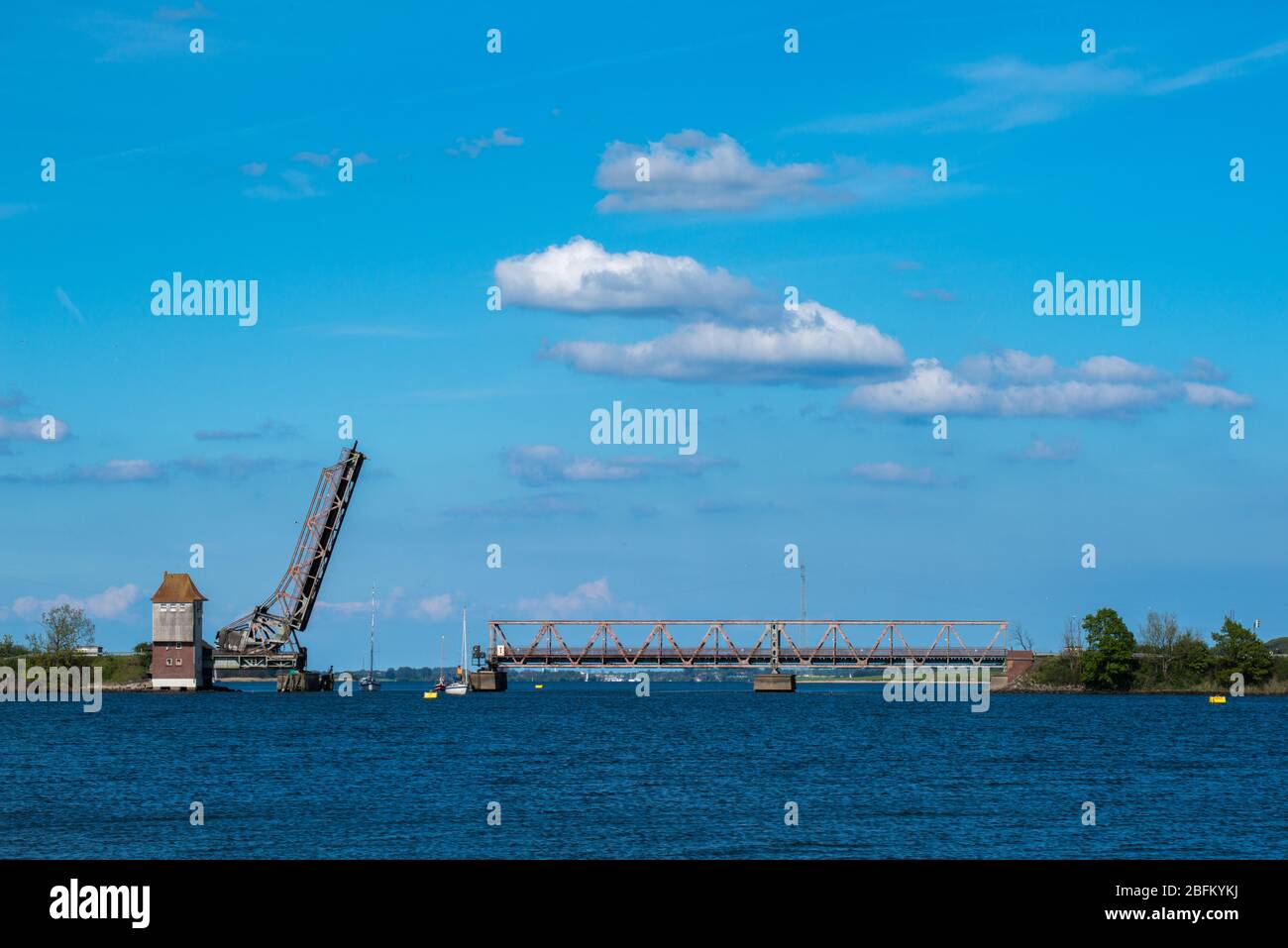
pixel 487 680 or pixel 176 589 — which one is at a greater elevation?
pixel 176 589

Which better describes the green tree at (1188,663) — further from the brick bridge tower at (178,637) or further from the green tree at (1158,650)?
the brick bridge tower at (178,637)

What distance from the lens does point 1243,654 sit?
11650 centimetres

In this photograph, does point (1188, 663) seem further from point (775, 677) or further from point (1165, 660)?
point (775, 677)

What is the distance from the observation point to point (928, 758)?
50719 millimetres

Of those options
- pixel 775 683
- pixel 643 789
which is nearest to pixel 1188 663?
pixel 775 683

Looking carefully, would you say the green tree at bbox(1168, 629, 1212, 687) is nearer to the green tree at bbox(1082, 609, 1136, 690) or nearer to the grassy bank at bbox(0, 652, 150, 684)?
the green tree at bbox(1082, 609, 1136, 690)

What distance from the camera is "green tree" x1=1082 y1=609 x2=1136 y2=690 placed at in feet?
381

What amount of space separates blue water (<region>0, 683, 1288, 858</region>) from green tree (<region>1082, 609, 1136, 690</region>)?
127 feet

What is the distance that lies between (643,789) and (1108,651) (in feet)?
285
